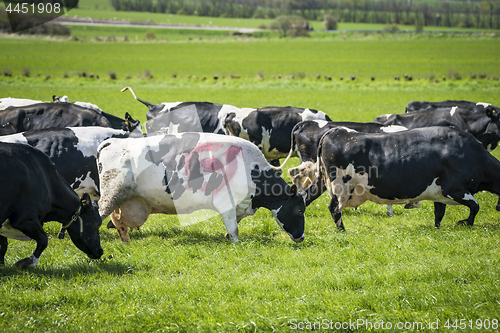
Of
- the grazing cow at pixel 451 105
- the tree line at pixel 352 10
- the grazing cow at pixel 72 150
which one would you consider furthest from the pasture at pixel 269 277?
the tree line at pixel 352 10

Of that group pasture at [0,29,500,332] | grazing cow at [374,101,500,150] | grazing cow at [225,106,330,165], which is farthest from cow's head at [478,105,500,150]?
grazing cow at [225,106,330,165]

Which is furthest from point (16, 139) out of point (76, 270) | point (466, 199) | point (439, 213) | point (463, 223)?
point (463, 223)

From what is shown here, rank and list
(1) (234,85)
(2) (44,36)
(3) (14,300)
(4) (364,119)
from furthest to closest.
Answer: (2) (44,36), (1) (234,85), (4) (364,119), (3) (14,300)

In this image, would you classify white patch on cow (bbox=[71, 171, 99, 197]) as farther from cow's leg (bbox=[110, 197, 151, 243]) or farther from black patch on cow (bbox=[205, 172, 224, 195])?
black patch on cow (bbox=[205, 172, 224, 195])

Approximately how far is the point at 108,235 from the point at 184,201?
1864mm

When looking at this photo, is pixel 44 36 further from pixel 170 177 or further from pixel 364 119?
pixel 170 177

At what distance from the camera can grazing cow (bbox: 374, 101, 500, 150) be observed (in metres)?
14.4

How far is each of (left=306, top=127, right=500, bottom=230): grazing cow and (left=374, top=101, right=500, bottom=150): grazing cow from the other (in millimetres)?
5355

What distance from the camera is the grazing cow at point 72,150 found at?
9055mm

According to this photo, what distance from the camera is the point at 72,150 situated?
9.20 meters

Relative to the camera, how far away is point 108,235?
9.09 m

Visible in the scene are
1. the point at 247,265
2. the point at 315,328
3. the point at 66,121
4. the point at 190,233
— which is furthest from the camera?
Result: the point at 66,121

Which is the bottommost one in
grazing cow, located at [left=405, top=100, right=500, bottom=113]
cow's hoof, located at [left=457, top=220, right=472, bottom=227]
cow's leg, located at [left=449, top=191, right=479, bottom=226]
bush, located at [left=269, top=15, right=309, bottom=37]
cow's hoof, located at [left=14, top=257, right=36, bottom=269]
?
cow's hoof, located at [left=457, top=220, right=472, bottom=227]

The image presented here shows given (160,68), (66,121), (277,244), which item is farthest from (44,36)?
(277,244)
